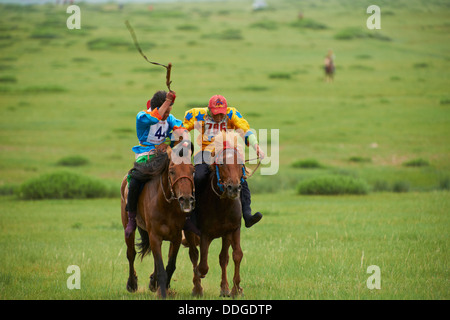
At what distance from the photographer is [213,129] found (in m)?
8.99

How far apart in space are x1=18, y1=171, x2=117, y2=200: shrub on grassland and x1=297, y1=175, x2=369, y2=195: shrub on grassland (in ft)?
18.9

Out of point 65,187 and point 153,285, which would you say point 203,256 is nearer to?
point 153,285

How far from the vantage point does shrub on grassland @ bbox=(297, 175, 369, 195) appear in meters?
19.8

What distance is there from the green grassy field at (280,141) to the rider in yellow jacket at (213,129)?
3.84 feet

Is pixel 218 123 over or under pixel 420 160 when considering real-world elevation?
over

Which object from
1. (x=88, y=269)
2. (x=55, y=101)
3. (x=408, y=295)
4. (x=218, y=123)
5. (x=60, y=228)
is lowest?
(x=55, y=101)

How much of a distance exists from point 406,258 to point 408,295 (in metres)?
2.30

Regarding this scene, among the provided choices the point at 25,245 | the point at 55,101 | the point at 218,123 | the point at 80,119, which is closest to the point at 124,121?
the point at 80,119

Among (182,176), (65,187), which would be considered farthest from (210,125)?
(65,187)

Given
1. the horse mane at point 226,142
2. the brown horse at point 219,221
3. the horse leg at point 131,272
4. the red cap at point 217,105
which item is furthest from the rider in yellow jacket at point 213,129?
the horse leg at point 131,272

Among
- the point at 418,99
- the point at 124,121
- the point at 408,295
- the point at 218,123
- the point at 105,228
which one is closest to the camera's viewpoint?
the point at 408,295

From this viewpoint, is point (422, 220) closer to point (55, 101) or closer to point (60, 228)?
point (60, 228)

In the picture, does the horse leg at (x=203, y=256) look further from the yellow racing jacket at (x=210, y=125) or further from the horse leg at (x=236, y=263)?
the yellow racing jacket at (x=210, y=125)

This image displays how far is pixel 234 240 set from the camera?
8633 mm
